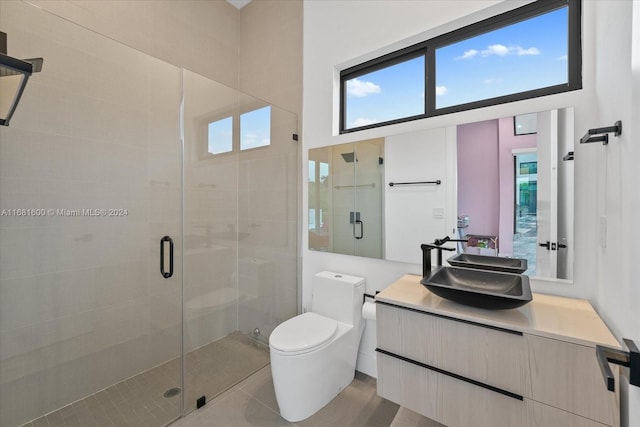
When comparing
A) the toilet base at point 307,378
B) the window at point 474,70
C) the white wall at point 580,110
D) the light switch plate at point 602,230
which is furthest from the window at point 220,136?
the light switch plate at point 602,230

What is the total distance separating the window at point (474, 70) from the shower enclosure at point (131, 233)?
29.1 inches

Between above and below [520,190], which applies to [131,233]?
below

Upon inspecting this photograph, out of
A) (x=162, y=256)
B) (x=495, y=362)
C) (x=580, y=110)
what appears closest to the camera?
(x=495, y=362)

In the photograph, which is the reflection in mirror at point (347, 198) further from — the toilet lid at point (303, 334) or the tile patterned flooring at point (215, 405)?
the tile patterned flooring at point (215, 405)

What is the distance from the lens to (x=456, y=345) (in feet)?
3.91

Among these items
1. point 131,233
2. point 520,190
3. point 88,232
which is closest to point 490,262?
point 520,190

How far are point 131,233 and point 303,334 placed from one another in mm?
1419

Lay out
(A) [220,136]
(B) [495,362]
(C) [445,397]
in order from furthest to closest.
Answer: (A) [220,136] → (C) [445,397] → (B) [495,362]

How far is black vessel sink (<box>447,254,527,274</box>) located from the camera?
146cm

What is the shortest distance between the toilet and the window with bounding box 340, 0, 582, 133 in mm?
1288

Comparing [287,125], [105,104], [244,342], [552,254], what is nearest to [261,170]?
[287,125]

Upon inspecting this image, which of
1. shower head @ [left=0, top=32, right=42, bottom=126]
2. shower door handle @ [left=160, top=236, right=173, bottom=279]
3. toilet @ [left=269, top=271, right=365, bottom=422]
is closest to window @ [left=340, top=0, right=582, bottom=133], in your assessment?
toilet @ [left=269, top=271, right=365, bottom=422]

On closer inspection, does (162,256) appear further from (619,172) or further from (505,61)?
(505,61)

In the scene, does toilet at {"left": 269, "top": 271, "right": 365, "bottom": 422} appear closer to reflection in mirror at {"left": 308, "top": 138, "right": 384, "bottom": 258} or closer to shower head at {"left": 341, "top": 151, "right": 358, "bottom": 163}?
reflection in mirror at {"left": 308, "top": 138, "right": 384, "bottom": 258}
